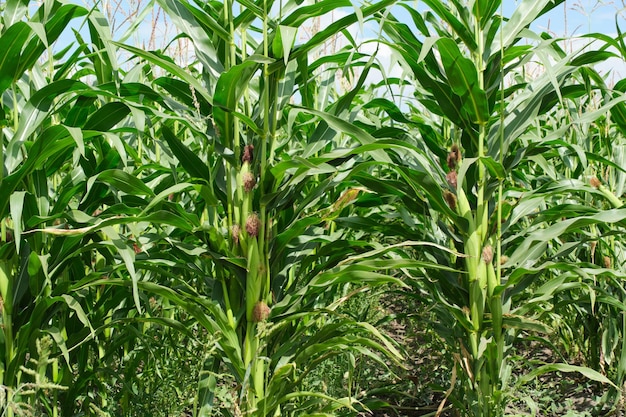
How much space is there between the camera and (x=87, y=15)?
175 centimetres

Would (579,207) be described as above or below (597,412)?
above

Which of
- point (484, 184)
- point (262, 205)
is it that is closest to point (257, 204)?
point (262, 205)

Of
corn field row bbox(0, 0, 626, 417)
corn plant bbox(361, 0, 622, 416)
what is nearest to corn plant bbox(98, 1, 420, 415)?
corn field row bbox(0, 0, 626, 417)

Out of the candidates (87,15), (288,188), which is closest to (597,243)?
(288,188)

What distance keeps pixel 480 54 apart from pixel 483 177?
1.29ft

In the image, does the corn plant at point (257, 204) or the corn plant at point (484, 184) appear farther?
the corn plant at point (484, 184)

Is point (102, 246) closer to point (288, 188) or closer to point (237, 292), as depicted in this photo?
point (237, 292)

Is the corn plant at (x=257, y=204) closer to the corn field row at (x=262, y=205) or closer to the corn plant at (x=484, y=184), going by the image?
the corn field row at (x=262, y=205)

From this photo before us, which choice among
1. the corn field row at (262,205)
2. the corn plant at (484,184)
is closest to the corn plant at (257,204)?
the corn field row at (262,205)

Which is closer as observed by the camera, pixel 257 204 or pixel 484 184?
pixel 257 204

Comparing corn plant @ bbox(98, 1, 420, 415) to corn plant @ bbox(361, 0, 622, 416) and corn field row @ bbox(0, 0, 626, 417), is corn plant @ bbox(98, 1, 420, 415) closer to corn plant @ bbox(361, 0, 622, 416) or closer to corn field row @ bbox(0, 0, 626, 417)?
corn field row @ bbox(0, 0, 626, 417)

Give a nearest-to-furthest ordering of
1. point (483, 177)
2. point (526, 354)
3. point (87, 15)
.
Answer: point (87, 15) < point (483, 177) < point (526, 354)

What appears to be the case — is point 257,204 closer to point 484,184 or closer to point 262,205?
point 262,205

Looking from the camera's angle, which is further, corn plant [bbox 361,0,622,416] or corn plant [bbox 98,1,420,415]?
corn plant [bbox 361,0,622,416]
